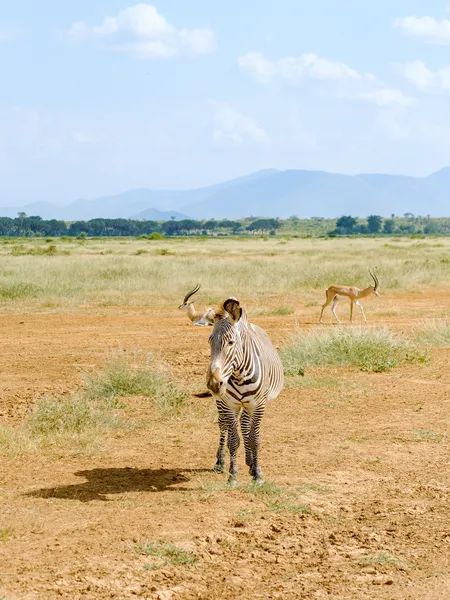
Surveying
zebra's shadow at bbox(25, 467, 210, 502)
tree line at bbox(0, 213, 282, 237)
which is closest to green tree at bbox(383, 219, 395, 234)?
tree line at bbox(0, 213, 282, 237)

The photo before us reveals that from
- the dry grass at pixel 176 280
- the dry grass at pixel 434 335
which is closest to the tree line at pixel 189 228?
the dry grass at pixel 176 280

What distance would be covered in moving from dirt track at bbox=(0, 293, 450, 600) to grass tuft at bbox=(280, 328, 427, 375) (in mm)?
1756

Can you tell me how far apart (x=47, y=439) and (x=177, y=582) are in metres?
3.85

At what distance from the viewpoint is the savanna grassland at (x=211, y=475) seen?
5.50 meters

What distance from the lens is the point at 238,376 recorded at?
7082mm

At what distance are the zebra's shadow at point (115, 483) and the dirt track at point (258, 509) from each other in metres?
0.02

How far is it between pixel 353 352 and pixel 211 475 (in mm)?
6522

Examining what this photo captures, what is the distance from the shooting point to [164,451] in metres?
8.75

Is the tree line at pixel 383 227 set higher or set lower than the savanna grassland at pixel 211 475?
higher

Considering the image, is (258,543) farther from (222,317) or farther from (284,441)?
(284,441)

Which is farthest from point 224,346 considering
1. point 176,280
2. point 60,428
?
point 176,280

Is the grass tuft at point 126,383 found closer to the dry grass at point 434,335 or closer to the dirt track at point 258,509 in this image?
the dirt track at point 258,509

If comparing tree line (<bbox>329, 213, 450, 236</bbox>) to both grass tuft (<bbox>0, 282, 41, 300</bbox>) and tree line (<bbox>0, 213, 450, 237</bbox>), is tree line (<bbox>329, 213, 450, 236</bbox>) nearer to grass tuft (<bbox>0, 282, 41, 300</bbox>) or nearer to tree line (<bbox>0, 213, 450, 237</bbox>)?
tree line (<bbox>0, 213, 450, 237</bbox>)

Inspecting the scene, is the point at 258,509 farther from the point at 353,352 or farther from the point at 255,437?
the point at 353,352
